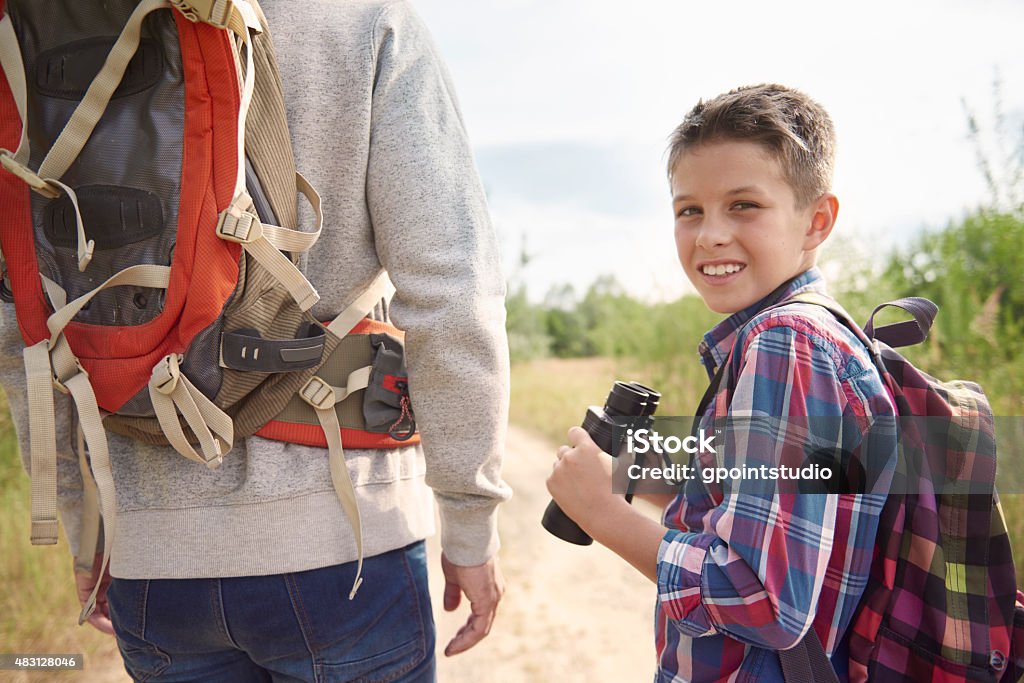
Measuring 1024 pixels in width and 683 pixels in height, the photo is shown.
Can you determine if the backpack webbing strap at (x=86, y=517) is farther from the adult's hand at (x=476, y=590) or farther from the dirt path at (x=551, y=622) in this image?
the dirt path at (x=551, y=622)

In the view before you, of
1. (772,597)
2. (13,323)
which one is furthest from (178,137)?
(772,597)

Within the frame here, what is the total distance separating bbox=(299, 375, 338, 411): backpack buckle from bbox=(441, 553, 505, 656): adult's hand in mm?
432

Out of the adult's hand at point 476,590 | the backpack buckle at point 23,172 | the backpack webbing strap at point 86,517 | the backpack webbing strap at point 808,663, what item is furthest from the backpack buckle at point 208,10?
the backpack webbing strap at point 808,663

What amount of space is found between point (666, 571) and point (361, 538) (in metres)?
0.51

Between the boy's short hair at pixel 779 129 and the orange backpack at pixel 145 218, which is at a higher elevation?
the boy's short hair at pixel 779 129

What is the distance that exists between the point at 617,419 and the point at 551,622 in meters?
2.92

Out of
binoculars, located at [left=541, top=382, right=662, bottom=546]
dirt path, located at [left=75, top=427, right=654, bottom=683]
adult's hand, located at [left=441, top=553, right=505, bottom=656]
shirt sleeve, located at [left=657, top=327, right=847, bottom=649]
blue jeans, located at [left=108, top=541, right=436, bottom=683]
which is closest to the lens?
shirt sleeve, located at [left=657, top=327, right=847, bottom=649]

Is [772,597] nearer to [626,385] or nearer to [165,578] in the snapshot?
[626,385]

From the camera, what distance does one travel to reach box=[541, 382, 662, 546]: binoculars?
1337 millimetres

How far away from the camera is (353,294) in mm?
1363

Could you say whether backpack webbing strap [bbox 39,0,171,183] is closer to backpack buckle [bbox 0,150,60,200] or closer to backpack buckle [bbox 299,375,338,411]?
backpack buckle [bbox 0,150,60,200]

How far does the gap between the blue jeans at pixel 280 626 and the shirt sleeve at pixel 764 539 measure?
1.62 feet

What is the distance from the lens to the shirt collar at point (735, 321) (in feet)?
4.39

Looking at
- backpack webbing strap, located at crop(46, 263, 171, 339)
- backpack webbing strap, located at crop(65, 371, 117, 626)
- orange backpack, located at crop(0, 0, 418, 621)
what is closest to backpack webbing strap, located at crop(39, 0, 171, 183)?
orange backpack, located at crop(0, 0, 418, 621)
